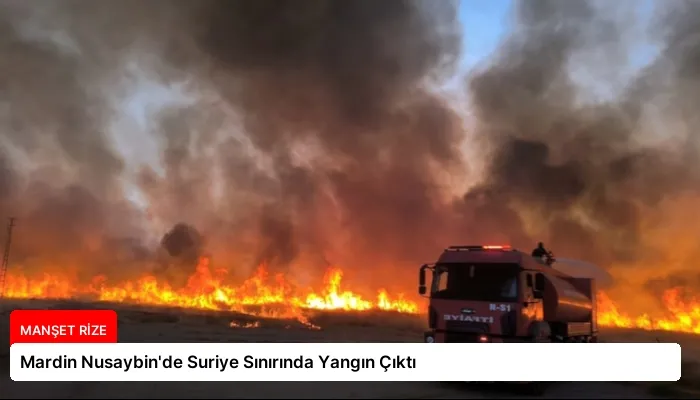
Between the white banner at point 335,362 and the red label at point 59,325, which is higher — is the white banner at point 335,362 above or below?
below

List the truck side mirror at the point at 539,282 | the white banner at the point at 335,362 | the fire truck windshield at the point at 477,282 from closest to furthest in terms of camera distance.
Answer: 1. the white banner at the point at 335,362
2. the fire truck windshield at the point at 477,282
3. the truck side mirror at the point at 539,282

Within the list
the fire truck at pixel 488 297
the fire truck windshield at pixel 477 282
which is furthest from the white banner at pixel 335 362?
the fire truck windshield at pixel 477 282

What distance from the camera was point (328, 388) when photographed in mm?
14164

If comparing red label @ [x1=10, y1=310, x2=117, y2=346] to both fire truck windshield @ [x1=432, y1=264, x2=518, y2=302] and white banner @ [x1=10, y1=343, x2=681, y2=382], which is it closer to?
white banner @ [x1=10, y1=343, x2=681, y2=382]

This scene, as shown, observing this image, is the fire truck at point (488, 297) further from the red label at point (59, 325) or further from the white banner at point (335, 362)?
the red label at point (59, 325)

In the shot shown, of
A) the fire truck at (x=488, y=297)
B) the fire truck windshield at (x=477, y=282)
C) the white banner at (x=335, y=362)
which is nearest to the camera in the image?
the white banner at (x=335, y=362)

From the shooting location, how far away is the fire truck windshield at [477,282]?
14383 mm

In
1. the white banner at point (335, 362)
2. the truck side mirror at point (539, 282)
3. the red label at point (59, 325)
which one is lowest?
the white banner at point (335, 362)

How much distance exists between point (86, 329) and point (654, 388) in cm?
1956

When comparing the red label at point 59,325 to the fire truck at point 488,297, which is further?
the red label at point 59,325

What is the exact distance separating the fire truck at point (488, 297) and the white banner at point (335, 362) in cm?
96

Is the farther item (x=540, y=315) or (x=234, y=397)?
(x=540, y=315)

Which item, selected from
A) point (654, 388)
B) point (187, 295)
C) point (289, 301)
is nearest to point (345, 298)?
point (289, 301)

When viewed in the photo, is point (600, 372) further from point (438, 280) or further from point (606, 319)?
point (606, 319)
